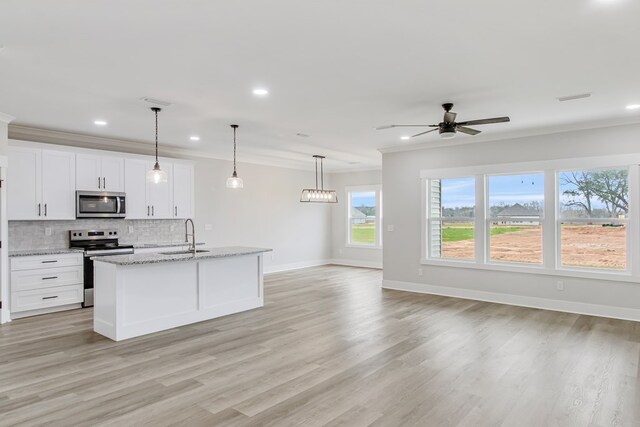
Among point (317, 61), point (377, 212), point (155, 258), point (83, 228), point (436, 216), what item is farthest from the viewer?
point (377, 212)

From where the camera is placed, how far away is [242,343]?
4.30m

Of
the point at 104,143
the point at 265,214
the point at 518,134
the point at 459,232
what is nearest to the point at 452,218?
the point at 459,232

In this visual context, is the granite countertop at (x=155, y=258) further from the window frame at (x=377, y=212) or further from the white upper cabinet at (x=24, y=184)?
the window frame at (x=377, y=212)

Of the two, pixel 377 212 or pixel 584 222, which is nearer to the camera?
pixel 584 222

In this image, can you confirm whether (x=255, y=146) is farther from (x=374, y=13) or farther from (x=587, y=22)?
(x=587, y=22)

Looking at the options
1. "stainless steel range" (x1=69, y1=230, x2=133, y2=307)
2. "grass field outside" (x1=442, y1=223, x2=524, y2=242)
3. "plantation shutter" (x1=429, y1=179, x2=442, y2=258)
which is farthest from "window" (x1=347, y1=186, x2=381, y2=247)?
"stainless steel range" (x1=69, y1=230, x2=133, y2=307)

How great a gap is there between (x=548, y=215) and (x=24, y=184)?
24.5ft

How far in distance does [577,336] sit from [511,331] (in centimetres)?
68

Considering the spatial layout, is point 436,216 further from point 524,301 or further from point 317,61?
point 317,61

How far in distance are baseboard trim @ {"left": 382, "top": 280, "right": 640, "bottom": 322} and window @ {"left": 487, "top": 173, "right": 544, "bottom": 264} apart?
57 cm

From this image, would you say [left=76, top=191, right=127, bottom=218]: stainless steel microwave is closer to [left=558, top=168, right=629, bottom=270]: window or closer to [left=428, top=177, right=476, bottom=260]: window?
[left=428, top=177, right=476, bottom=260]: window

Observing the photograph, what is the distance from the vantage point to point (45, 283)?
5.59 m

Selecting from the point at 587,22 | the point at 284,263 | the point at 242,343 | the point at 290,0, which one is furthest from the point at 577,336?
the point at 284,263

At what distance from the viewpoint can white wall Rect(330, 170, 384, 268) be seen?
33.7ft
